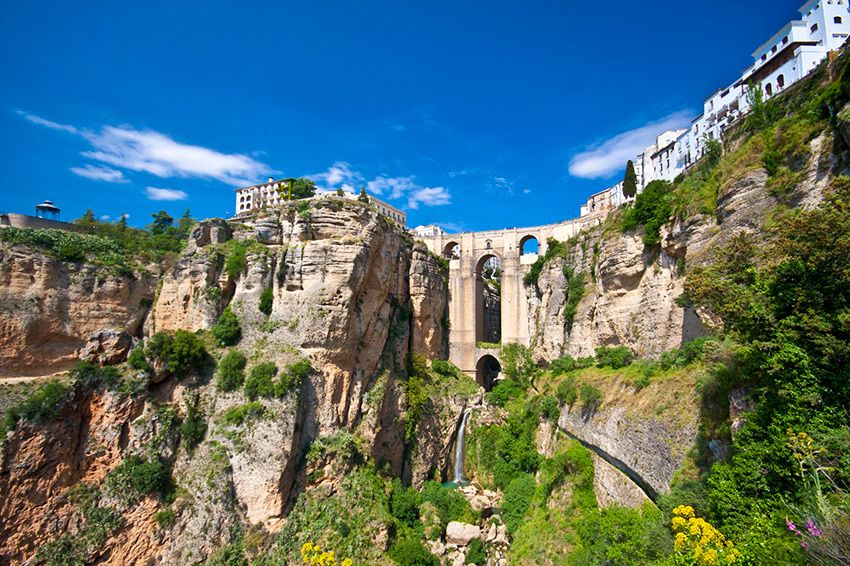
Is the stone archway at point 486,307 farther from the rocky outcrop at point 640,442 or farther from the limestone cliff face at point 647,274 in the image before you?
the rocky outcrop at point 640,442

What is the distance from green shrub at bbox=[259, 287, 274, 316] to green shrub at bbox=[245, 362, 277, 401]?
12.2 feet

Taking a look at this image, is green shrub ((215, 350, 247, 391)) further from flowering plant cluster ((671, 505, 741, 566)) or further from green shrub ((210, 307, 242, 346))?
flowering plant cluster ((671, 505, 741, 566))

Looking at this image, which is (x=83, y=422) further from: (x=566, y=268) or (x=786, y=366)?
(x=566, y=268)

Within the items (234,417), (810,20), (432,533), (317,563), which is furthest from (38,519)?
(810,20)

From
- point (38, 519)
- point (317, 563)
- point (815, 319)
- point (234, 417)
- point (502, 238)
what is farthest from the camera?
point (502, 238)

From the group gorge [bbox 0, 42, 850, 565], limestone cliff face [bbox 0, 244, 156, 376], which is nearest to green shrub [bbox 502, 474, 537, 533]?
gorge [bbox 0, 42, 850, 565]

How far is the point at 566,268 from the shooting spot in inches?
1286

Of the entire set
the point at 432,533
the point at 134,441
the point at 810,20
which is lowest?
the point at 432,533

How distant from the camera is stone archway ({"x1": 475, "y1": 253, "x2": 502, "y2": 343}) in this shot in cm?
3956

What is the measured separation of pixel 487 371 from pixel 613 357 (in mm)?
19293

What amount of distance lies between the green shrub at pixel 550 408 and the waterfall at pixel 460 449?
6274 millimetres

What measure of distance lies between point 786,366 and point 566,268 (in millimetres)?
22880

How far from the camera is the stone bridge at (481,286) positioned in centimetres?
3722

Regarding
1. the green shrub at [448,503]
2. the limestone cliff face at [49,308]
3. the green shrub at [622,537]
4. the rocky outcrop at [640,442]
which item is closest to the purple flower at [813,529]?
the green shrub at [622,537]
